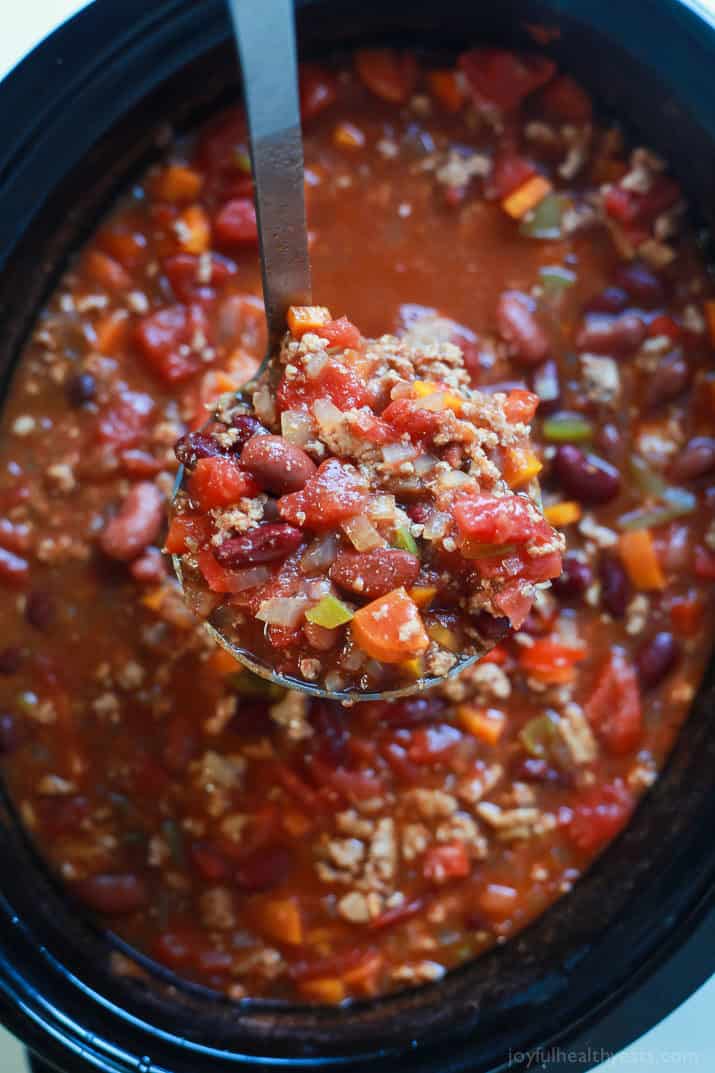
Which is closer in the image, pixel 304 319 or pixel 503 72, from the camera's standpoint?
pixel 304 319

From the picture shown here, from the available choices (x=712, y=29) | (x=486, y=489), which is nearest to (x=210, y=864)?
(x=486, y=489)

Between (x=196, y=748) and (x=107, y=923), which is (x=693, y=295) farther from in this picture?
(x=107, y=923)

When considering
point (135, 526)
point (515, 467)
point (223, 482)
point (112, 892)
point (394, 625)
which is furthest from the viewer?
point (112, 892)

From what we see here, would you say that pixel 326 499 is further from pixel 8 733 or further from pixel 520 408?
pixel 8 733

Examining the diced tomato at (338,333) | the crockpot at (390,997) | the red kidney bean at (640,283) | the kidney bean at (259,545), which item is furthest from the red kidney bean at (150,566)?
the red kidney bean at (640,283)

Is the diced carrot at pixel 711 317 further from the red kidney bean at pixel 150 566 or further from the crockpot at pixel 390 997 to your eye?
the red kidney bean at pixel 150 566

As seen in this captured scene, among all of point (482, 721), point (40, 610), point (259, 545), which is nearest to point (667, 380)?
point (482, 721)
